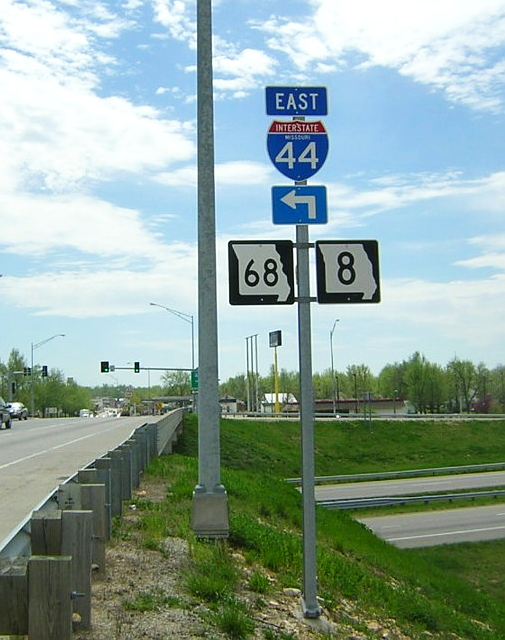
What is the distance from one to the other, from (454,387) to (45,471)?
4595 inches

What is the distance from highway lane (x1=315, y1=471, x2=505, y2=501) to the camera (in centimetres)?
3900

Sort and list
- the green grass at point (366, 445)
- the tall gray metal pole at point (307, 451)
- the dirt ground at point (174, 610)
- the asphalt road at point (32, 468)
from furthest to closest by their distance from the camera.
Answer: the green grass at point (366, 445) → the asphalt road at point (32, 468) → the tall gray metal pole at point (307, 451) → the dirt ground at point (174, 610)

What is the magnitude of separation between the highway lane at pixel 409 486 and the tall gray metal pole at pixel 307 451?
30544mm

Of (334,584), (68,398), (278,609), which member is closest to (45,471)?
(334,584)

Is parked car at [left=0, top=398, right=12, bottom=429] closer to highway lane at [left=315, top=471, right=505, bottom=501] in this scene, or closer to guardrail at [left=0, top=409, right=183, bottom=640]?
highway lane at [left=315, top=471, right=505, bottom=501]

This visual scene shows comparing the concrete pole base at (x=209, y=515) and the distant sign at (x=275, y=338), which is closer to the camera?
the concrete pole base at (x=209, y=515)

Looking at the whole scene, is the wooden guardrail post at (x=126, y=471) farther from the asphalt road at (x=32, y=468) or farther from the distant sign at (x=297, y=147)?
the distant sign at (x=297, y=147)

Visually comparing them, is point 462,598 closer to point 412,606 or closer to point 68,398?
point 412,606

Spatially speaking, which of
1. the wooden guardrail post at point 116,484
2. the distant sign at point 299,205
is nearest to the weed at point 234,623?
the distant sign at point 299,205

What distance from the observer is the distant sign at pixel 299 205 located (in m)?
6.85

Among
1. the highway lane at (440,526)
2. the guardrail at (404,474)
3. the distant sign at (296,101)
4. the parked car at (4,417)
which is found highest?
the distant sign at (296,101)

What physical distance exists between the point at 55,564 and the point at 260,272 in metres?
3.22

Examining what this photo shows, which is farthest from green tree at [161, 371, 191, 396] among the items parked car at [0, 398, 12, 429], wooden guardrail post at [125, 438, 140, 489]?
wooden guardrail post at [125, 438, 140, 489]

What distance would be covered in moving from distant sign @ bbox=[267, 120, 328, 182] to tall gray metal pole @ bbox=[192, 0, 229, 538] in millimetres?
1682
